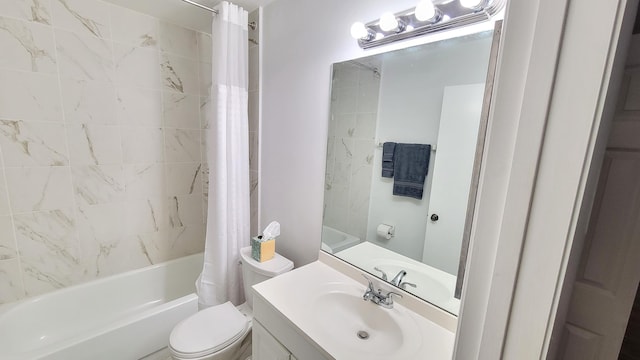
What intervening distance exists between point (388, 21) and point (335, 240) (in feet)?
3.60

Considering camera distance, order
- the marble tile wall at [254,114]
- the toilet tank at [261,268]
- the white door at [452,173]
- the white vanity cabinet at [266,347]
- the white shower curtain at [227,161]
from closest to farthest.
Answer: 1. the white door at [452,173]
2. the white vanity cabinet at [266,347]
3. the toilet tank at [261,268]
4. the white shower curtain at [227,161]
5. the marble tile wall at [254,114]

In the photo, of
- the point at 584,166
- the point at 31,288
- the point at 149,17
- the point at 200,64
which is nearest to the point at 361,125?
the point at 584,166

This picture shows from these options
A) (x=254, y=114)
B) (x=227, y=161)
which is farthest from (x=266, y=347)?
(x=254, y=114)

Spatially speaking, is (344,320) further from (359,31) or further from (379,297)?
(359,31)

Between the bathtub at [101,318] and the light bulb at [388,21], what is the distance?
1949 millimetres

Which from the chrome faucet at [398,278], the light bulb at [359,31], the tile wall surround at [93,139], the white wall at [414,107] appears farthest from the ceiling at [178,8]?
the chrome faucet at [398,278]

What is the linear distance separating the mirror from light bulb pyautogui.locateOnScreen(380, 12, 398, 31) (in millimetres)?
118

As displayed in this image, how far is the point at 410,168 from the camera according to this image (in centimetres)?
115

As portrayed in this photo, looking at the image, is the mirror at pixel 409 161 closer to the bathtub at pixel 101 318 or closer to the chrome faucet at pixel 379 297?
the chrome faucet at pixel 379 297

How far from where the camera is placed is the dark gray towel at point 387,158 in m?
1.21

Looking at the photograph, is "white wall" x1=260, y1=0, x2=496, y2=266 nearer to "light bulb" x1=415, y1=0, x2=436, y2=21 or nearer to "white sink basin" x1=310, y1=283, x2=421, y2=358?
"light bulb" x1=415, y1=0, x2=436, y2=21

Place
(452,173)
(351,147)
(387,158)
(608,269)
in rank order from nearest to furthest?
(608,269) < (452,173) < (387,158) < (351,147)

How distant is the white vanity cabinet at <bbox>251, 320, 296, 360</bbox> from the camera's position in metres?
1.05

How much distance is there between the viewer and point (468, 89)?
94cm
